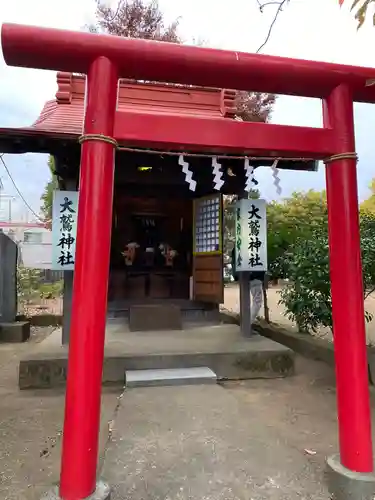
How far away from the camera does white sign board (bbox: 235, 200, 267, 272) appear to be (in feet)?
21.5

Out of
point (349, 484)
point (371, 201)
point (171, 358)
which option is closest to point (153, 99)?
point (171, 358)

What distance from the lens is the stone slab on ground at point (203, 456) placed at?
271cm

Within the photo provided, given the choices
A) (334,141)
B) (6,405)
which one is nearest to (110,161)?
(334,141)

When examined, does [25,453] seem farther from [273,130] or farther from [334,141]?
[334,141]

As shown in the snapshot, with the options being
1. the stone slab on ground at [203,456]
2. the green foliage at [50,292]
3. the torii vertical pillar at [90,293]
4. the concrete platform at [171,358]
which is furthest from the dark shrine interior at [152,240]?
the green foliage at [50,292]

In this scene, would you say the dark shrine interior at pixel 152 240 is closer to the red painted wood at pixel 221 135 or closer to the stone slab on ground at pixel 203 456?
the stone slab on ground at pixel 203 456

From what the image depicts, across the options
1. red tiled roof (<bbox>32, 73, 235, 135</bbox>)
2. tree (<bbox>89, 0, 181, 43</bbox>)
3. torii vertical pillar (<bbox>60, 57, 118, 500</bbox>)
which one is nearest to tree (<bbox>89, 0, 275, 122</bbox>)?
tree (<bbox>89, 0, 181, 43</bbox>)

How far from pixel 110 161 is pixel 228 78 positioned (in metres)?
1.08

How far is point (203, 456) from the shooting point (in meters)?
3.17

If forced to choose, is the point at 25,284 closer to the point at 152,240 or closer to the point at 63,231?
the point at 152,240

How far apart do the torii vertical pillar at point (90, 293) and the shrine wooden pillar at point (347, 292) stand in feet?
5.29

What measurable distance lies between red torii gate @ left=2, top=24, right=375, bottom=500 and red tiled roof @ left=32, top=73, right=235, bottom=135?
4450mm

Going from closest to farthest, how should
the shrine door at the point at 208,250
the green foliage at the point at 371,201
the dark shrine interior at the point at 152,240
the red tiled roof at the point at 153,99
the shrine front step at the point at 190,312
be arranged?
the red tiled roof at the point at 153,99, the shrine door at the point at 208,250, the shrine front step at the point at 190,312, the dark shrine interior at the point at 152,240, the green foliage at the point at 371,201

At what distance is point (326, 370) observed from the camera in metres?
6.02
